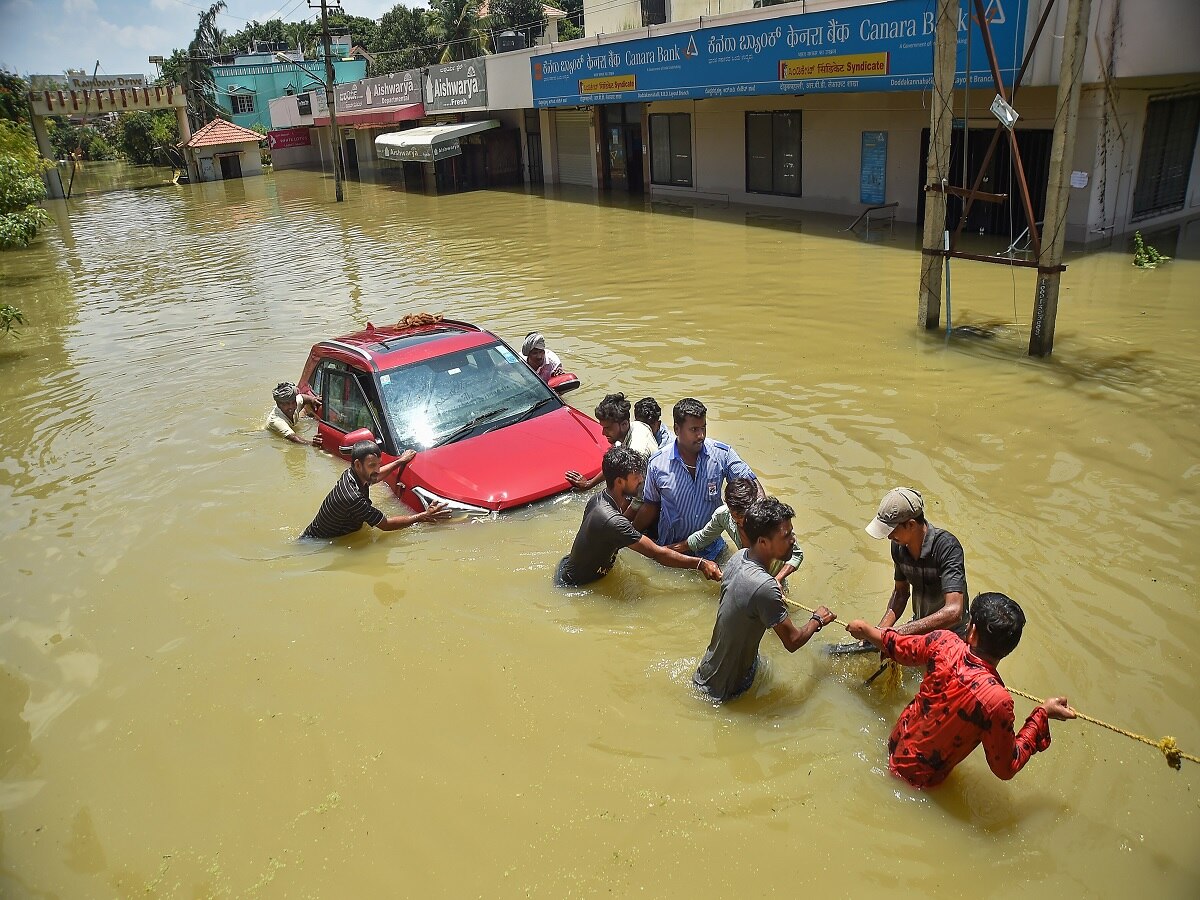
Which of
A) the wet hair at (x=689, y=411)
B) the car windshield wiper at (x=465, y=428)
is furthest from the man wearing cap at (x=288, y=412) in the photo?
the wet hair at (x=689, y=411)

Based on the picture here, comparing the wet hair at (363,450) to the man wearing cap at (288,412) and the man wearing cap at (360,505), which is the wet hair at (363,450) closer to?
the man wearing cap at (360,505)

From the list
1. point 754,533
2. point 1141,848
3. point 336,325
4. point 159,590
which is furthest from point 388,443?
point 336,325

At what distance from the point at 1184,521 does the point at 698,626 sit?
3.71 meters

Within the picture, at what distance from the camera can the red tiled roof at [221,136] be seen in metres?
48.6

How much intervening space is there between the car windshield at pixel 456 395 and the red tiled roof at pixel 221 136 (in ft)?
158

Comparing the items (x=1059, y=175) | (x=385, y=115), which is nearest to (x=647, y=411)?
(x=1059, y=175)

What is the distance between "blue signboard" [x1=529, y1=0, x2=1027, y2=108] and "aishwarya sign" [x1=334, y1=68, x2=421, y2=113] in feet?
41.1

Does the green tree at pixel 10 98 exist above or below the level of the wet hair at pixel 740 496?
above

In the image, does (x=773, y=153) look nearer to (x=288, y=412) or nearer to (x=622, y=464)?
(x=288, y=412)

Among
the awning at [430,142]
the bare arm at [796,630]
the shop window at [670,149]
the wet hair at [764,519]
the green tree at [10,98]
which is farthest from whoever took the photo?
the awning at [430,142]

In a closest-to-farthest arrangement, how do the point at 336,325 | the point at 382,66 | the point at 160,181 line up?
the point at 336,325 < the point at 160,181 < the point at 382,66

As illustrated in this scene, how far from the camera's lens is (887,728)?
4523mm

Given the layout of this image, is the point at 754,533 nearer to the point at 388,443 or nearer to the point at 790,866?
the point at 790,866

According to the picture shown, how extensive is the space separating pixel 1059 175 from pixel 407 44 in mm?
64779
